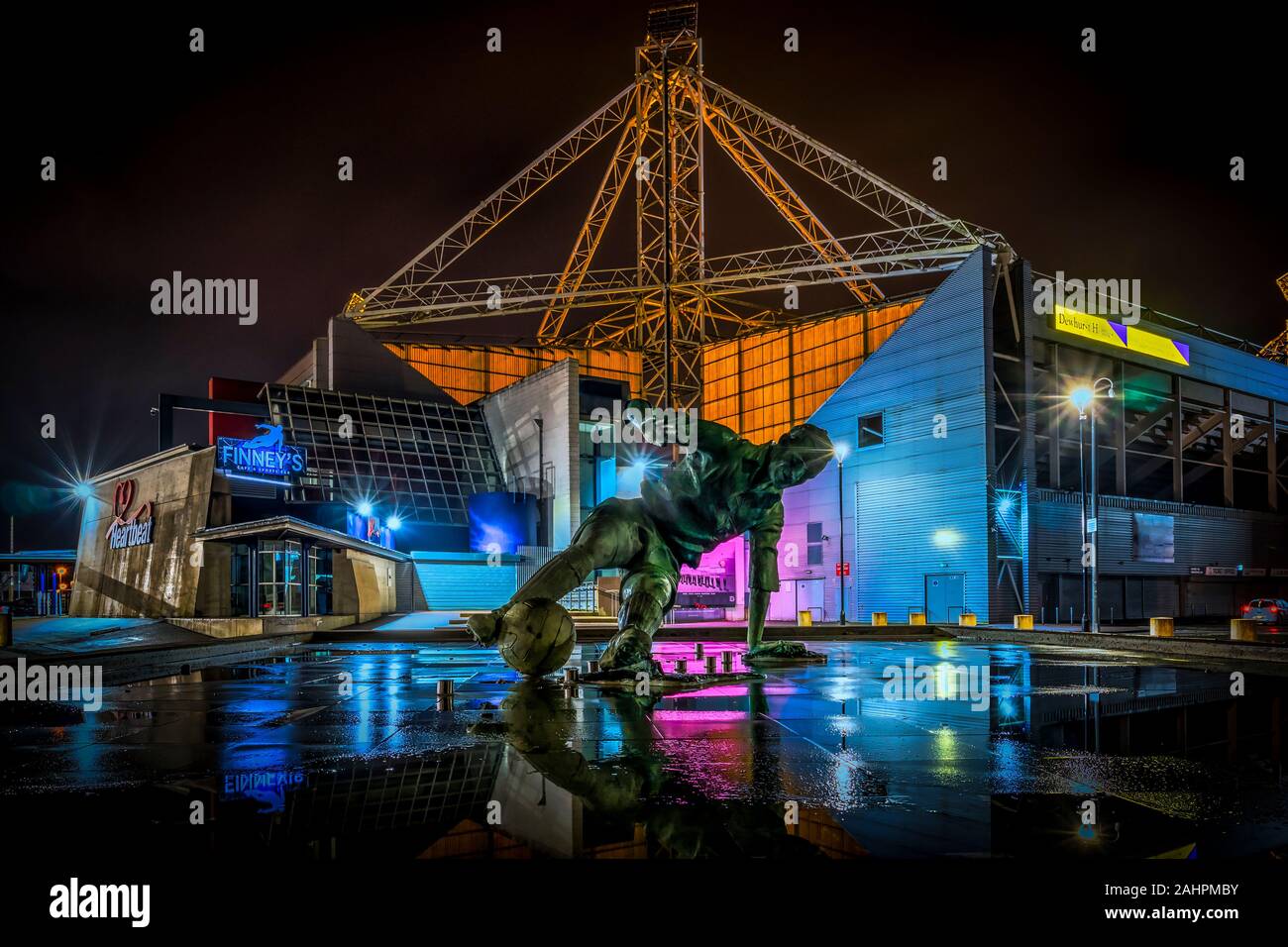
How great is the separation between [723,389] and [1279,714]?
60.7 meters

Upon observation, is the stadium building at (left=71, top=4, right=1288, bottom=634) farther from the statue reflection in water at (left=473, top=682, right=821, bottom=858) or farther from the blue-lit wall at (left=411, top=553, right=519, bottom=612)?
the statue reflection in water at (left=473, top=682, right=821, bottom=858)

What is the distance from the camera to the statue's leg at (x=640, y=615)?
8.08 metres

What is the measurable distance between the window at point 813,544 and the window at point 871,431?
4.78 meters

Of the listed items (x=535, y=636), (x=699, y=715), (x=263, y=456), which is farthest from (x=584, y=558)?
(x=263, y=456)

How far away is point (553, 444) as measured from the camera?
46906mm

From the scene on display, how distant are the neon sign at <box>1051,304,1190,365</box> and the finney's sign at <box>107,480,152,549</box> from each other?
38.7m

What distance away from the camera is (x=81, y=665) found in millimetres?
10719

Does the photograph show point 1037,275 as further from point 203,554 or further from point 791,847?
point 791,847

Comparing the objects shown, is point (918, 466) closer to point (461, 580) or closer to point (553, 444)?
point (553, 444)

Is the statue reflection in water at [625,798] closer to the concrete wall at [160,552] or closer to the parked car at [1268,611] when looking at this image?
the concrete wall at [160,552]

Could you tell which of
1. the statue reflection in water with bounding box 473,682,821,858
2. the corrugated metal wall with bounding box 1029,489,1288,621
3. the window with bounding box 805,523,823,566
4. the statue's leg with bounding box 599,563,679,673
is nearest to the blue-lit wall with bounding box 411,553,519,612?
the window with bounding box 805,523,823,566
